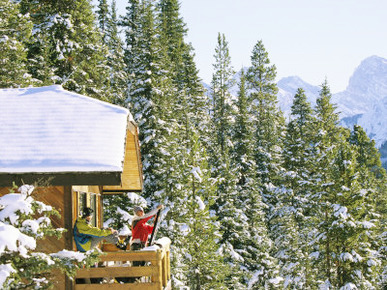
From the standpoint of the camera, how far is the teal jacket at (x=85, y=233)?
1064cm

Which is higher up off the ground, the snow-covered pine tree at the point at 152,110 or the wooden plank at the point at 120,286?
the snow-covered pine tree at the point at 152,110

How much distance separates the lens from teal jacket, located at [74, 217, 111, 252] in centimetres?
1064

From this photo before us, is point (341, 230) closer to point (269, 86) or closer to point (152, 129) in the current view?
point (152, 129)

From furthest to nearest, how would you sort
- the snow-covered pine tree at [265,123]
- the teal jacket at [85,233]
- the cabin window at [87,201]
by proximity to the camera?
the snow-covered pine tree at [265,123] < the cabin window at [87,201] < the teal jacket at [85,233]

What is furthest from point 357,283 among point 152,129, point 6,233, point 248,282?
point 6,233

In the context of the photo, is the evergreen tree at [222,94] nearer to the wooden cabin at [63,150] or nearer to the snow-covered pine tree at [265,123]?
the snow-covered pine tree at [265,123]

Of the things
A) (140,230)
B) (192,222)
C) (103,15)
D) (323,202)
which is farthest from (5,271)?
(103,15)

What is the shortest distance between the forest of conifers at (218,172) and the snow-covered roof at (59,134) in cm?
1197

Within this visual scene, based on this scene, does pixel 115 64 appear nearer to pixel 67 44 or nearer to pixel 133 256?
pixel 67 44

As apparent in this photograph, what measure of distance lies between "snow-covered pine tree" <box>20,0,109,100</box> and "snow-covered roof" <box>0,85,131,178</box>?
1191cm

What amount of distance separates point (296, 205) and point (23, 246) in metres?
37.8

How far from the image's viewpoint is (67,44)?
24750mm

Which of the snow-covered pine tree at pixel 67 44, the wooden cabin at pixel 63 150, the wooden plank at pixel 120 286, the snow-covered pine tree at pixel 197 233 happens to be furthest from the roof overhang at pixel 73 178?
the snow-covered pine tree at pixel 197 233

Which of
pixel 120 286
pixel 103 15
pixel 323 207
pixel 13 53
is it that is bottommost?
pixel 323 207
